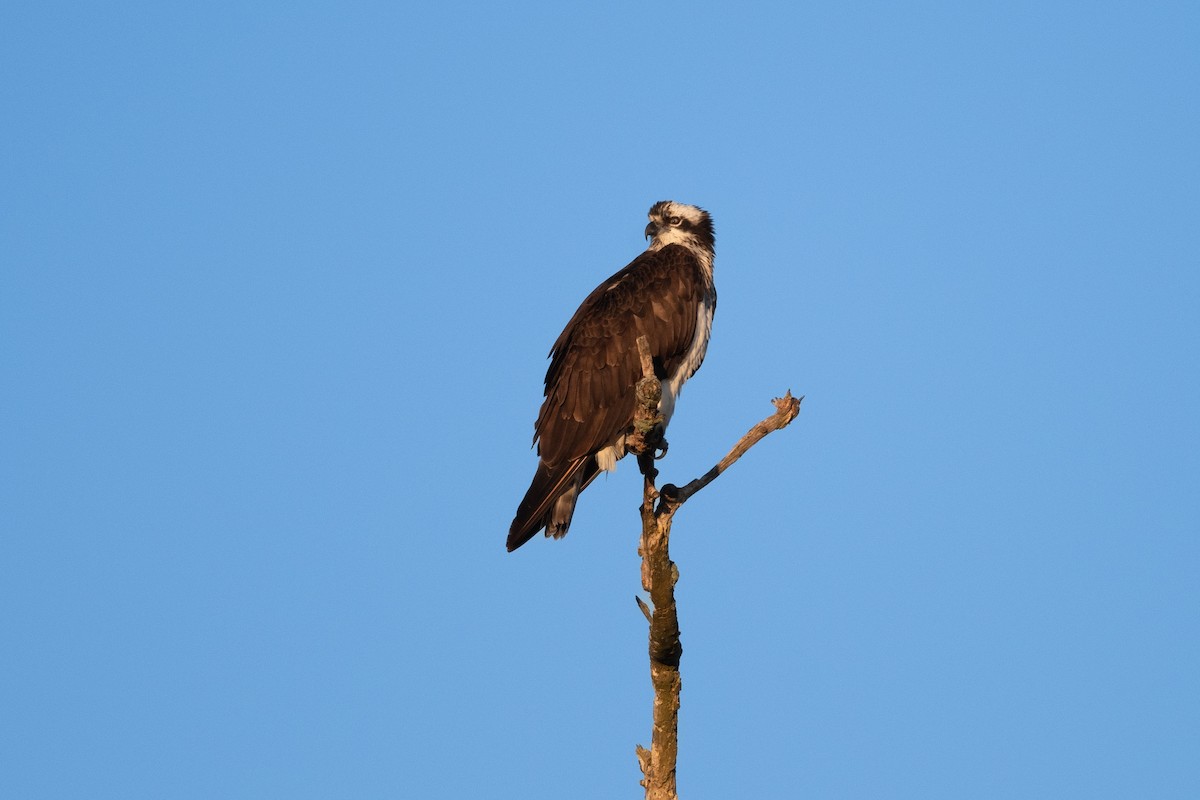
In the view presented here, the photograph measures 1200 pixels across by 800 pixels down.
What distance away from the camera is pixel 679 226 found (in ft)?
41.2

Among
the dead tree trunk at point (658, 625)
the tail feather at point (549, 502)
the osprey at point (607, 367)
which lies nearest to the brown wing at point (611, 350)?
the osprey at point (607, 367)

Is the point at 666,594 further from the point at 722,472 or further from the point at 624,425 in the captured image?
the point at 624,425

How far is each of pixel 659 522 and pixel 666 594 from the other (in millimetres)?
480

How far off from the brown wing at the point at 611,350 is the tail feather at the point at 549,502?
0.11m

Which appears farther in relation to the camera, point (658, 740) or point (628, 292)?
point (628, 292)

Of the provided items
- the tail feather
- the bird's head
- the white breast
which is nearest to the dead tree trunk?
the tail feather

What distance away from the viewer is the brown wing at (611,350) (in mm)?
10570

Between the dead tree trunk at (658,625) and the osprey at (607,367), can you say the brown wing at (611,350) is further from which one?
the dead tree trunk at (658,625)

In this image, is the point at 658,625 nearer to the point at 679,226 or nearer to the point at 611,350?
the point at 611,350

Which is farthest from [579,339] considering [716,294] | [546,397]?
[716,294]

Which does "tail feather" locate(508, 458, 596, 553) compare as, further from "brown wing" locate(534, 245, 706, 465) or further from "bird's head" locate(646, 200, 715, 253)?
"bird's head" locate(646, 200, 715, 253)

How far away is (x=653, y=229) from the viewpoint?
12648 mm

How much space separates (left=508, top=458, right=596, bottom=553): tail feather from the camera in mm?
10070

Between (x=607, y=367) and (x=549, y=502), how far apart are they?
1380 mm
